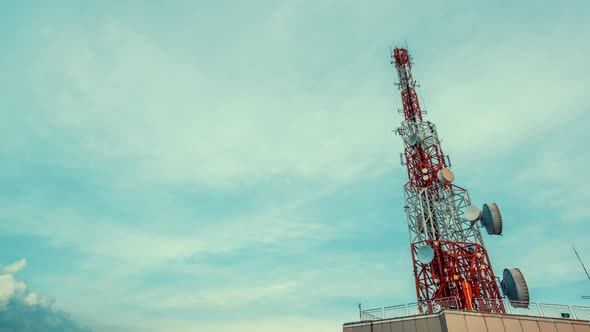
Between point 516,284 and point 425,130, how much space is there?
26644 mm

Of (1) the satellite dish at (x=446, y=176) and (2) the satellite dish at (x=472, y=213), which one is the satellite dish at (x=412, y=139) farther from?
(2) the satellite dish at (x=472, y=213)

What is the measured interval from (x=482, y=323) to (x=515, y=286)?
43.7 feet

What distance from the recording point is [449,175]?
46.0m

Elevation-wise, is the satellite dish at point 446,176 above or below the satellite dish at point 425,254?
above

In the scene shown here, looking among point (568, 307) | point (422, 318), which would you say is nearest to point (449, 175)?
point (568, 307)

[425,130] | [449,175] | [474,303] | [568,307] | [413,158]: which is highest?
[425,130]

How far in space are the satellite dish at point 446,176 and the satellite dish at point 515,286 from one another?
43.6 ft

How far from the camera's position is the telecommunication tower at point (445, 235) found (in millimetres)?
39000

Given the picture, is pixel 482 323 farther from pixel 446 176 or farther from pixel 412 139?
pixel 412 139

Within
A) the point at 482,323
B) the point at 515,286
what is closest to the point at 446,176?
the point at 515,286

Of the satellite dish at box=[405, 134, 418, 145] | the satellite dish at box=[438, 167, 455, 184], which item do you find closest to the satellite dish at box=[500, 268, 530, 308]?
the satellite dish at box=[438, 167, 455, 184]

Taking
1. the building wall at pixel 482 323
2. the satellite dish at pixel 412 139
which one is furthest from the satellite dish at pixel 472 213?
the building wall at pixel 482 323

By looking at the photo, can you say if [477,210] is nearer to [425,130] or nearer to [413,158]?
[413,158]

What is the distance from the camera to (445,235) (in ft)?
145
